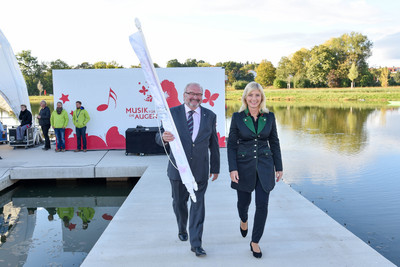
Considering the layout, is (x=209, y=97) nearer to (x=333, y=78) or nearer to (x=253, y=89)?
(x=253, y=89)

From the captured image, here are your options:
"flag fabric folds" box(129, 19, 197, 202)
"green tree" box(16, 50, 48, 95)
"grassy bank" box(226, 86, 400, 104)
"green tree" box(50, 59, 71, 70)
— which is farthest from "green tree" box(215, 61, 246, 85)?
"flag fabric folds" box(129, 19, 197, 202)

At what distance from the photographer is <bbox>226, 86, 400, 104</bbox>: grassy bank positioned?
4344 cm

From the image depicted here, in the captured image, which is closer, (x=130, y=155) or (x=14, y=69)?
(x=130, y=155)

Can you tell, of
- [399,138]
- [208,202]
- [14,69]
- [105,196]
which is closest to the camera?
[208,202]

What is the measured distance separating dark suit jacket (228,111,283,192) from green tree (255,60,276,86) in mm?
66310

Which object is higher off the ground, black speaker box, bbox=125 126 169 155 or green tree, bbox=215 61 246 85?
green tree, bbox=215 61 246 85

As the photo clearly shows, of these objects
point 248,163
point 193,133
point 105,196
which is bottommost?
point 105,196

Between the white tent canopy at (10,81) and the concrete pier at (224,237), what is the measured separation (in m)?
7.17

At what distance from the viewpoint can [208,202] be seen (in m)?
4.79

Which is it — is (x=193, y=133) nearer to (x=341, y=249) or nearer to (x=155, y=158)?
(x=341, y=249)

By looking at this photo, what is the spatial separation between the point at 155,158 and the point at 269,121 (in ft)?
17.2

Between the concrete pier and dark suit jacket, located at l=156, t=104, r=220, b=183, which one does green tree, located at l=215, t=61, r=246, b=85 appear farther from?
dark suit jacket, located at l=156, t=104, r=220, b=183

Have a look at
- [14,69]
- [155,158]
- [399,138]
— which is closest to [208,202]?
[155,158]

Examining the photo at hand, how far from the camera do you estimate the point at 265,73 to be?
6838 centimetres
